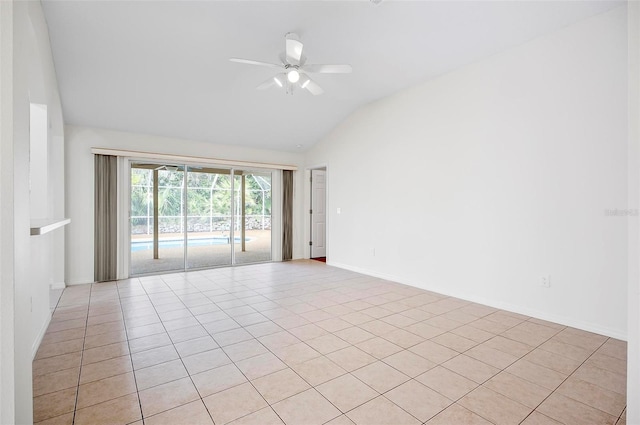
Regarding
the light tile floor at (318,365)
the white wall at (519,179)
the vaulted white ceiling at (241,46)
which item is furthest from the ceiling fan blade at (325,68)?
the light tile floor at (318,365)

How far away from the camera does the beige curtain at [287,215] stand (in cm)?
694

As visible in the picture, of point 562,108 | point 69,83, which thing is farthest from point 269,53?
point 562,108

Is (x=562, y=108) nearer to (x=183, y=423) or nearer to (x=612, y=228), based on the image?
(x=612, y=228)

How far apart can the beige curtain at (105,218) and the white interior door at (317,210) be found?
12.7ft

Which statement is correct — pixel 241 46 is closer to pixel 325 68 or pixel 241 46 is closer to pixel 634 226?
pixel 325 68

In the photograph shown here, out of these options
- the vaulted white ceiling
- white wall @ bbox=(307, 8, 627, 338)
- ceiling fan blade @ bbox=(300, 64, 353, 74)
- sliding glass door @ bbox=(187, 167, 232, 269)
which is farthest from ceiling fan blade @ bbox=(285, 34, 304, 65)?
sliding glass door @ bbox=(187, 167, 232, 269)

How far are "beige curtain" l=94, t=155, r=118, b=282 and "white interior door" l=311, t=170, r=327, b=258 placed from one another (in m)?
3.88

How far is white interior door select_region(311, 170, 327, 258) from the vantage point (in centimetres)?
727

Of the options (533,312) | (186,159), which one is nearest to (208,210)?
(186,159)

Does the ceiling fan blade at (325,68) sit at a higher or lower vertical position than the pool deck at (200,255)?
higher

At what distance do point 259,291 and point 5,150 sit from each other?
11.6ft

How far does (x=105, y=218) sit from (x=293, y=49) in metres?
4.16

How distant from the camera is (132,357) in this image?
8.27ft

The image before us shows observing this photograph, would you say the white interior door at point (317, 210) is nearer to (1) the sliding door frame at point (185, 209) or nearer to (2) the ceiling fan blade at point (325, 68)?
(1) the sliding door frame at point (185, 209)
